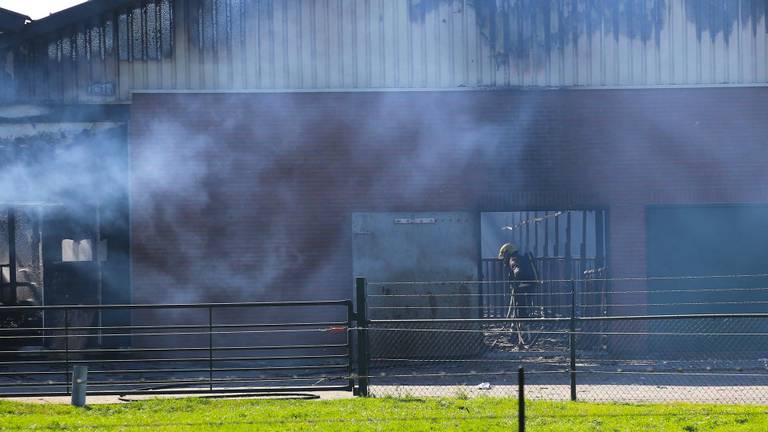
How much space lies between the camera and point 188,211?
1652 cm

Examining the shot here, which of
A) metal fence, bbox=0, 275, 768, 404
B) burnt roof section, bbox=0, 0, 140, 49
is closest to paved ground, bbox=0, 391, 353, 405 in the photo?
metal fence, bbox=0, 275, 768, 404

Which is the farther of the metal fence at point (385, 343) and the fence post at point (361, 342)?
the metal fence at point (385, 343)

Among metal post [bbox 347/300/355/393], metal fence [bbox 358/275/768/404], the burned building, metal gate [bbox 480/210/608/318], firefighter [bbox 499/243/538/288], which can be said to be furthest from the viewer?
firefighter [bbox 499/243/538/288]

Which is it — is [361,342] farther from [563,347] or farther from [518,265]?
[518,265]

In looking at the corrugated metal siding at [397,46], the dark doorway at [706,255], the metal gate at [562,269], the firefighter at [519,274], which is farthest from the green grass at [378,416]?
the corrugated metal siding at [397,46]

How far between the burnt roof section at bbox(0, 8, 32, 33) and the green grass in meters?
6.53

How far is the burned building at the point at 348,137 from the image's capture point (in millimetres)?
16453

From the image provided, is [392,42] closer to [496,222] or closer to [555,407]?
[555,407]

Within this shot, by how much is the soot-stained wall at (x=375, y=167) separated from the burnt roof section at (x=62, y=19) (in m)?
1.43

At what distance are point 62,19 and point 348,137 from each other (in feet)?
15.5

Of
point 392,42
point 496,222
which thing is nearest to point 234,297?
point 392,42

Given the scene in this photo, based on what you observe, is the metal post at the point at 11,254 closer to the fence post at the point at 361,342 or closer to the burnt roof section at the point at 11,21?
the burnt roof section at the point at 11,21

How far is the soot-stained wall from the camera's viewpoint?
1650 cm

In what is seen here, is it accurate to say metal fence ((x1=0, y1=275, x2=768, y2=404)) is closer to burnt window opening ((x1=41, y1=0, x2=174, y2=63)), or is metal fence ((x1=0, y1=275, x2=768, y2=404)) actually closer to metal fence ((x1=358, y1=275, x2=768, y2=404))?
metal fence ((x1=358, y1=275, x2=768, y2=404))
